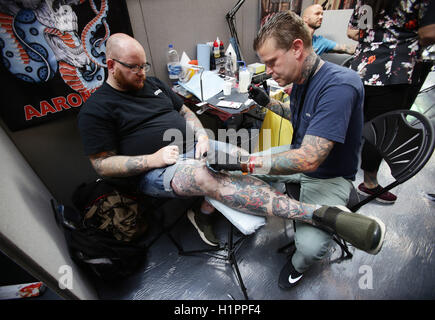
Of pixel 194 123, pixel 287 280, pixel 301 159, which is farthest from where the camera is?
pixel 194 123

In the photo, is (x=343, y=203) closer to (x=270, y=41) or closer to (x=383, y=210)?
(x=270, y=41)

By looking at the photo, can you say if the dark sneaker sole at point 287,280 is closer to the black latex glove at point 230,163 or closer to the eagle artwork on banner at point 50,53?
the black latex glove at point 230,163

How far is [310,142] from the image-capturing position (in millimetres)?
884

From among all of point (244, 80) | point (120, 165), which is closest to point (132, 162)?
point (120, 165)

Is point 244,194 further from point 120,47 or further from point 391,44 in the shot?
point 391,44

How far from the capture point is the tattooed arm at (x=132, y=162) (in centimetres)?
114

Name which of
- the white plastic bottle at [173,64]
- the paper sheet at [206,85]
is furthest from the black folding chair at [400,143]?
the white plastic bottle at [173,64]

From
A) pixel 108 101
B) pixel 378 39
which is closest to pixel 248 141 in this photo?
pixel 378 39

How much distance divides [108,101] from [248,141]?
4.99ft

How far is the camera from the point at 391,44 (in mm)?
1362

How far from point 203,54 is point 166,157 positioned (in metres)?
1.46

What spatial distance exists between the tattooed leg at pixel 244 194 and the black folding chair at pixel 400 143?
0.20 meters
